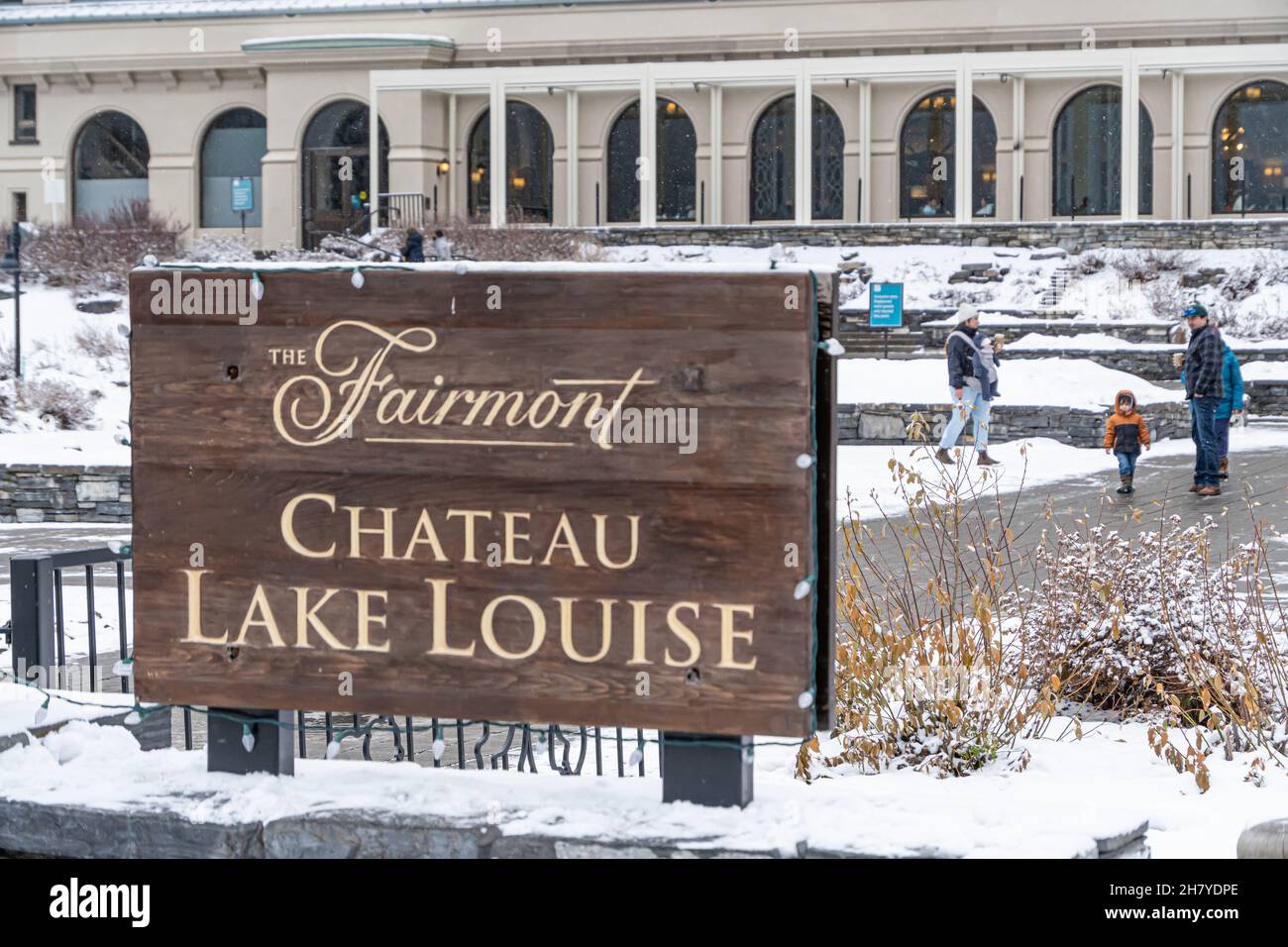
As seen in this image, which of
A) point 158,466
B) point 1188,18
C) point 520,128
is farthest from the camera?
point 520,128

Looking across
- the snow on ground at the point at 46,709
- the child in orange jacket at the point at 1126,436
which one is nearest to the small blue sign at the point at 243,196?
the child in orange jacket at the point at 1126,436

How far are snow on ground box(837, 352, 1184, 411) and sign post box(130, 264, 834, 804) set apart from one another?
17133 mm

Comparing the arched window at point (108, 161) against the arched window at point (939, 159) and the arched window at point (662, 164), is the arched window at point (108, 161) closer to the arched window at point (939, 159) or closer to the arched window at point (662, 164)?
the arched window at point (662, 164)

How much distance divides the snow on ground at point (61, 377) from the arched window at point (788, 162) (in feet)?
50.6

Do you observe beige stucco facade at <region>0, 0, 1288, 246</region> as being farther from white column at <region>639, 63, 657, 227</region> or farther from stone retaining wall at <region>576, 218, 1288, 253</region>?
stone retaining wall at <region>576, 218, 1288, 253</region>

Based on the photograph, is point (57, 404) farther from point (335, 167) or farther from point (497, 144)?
point (335, 167)

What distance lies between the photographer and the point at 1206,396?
1541 centimetres

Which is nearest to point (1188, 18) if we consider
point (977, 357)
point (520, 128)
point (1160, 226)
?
point (1160, 226)

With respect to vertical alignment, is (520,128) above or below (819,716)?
above

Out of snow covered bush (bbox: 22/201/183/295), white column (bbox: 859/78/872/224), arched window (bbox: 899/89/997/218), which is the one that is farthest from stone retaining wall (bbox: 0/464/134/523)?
arched window (bbox: 899/89/997/218)

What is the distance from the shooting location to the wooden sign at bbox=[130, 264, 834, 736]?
4.09 metres

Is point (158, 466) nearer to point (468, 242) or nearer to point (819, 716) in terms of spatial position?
point (819, 716)

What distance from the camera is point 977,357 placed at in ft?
62.0

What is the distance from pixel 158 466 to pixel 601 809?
137cm
